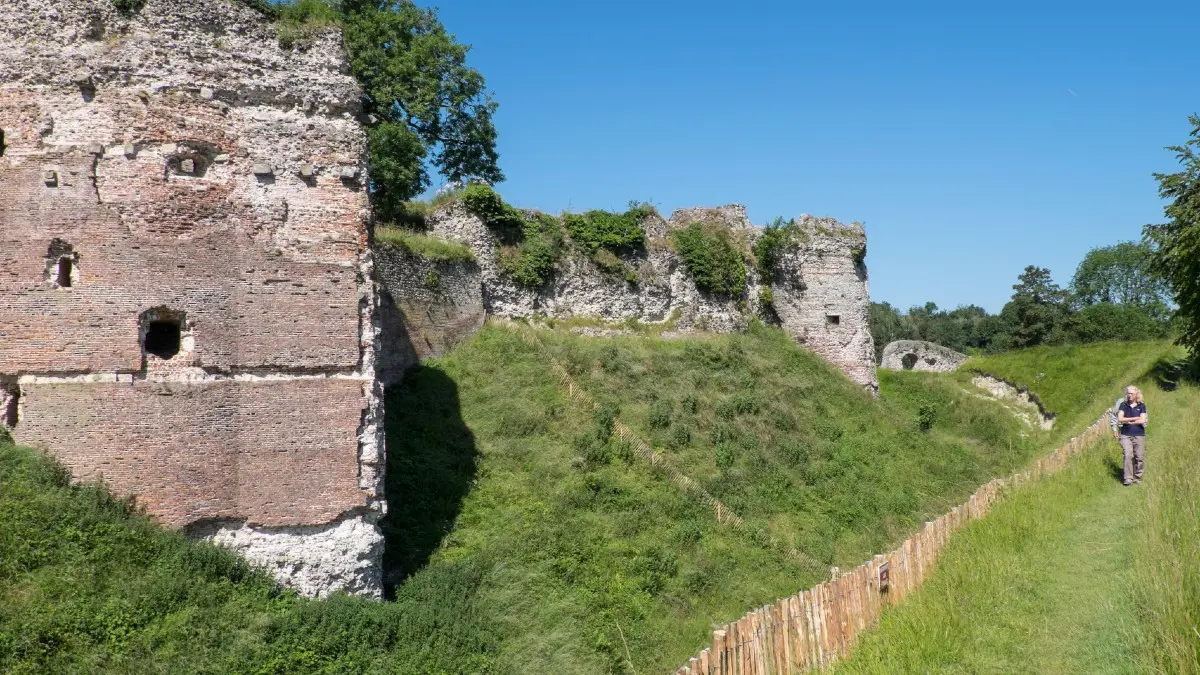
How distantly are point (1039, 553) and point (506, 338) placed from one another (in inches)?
542

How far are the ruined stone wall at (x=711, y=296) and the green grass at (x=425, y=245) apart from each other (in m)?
0.68

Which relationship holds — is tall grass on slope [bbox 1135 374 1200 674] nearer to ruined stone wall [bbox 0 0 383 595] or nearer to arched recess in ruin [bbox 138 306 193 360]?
ruined stone wall [bbox 0 0 383 595]

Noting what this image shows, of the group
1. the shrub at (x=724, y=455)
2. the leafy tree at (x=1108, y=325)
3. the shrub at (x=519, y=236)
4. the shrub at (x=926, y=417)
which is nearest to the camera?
the shrub at (x=724, y=455)

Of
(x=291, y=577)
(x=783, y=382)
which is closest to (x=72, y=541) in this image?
(x=291, y=577)

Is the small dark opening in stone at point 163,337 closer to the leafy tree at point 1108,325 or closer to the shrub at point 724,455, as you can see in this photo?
the shrub at point 724,455

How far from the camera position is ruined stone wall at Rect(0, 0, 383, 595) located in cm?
995

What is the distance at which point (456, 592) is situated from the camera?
37.6 feet

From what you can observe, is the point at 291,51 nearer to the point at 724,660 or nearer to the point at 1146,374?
the point at 724,660

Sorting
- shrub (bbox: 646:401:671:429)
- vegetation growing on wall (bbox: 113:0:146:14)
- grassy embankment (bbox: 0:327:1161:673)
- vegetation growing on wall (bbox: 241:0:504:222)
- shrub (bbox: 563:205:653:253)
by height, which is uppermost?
Answer: vegetation growing on wall (bbox: 241:0:504:222)

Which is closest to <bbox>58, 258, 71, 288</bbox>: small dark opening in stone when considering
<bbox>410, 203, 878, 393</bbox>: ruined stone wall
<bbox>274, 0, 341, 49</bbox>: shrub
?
<bbox>274, 0, 341, 49</bbox>: shrub

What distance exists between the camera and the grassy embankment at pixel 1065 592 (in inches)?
A: 263

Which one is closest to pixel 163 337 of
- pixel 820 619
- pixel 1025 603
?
pixel 820 619

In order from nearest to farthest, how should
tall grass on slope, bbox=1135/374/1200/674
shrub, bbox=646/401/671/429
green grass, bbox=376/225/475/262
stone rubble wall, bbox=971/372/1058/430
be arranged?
tall grass on slope, bbox=1135/374/1200/674 < shrub, bbox=646/401/671/429 < green grass, bbox=376/225/475/262 < stone rubble wall, bbox=971/372/1058/430

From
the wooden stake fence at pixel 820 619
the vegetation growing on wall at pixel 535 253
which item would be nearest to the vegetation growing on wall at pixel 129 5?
the wooden stake fence at pixel 820 619
